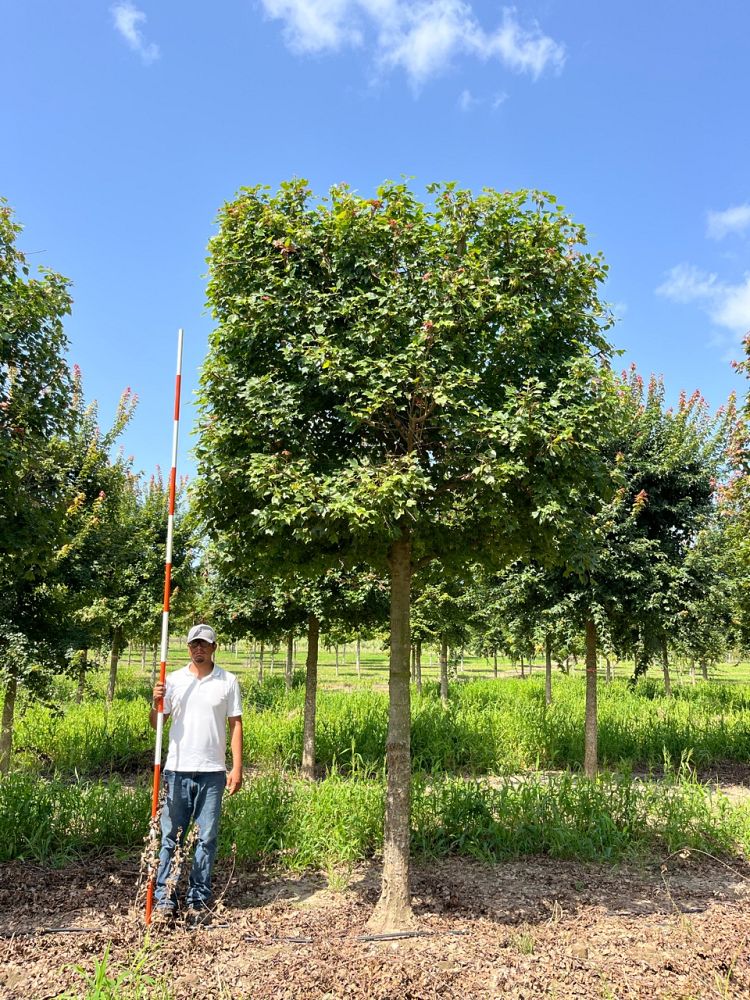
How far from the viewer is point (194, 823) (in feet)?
14.2

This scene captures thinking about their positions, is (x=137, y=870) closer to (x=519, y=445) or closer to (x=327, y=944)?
(x=327, y=944)

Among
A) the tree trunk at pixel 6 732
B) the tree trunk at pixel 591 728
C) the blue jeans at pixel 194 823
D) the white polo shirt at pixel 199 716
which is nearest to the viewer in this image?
the blue jeans at pixel 194 823

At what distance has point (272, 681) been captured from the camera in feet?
63.4

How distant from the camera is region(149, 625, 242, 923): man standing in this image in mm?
4309

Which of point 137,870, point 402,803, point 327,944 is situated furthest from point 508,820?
point 137,870

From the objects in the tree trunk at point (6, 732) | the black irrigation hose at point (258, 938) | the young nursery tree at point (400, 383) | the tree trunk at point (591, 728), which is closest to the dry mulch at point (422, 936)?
the black irrigation hose at point (258, 938)

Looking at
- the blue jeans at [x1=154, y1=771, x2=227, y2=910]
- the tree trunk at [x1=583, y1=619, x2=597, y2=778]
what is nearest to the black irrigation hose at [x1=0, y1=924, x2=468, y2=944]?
the blue jeans at [x1=154, y1=771, x2=227, y2=910]

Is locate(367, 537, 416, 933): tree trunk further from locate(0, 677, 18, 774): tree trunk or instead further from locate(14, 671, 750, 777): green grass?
locate(0, 677, 18, 774): tree trunk

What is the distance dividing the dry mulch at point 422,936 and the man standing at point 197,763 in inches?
9.7

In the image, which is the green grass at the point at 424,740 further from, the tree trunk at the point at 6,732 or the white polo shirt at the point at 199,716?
the white polo shirt at the point at 199,716

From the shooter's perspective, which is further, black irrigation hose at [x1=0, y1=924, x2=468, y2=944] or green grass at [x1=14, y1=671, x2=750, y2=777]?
green grass at [x1=14, y1=671, x2=750, y2=777]

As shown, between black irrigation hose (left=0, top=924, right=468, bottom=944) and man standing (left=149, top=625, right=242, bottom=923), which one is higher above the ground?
man standing (left=149, top=625, right=242, bottom=923)

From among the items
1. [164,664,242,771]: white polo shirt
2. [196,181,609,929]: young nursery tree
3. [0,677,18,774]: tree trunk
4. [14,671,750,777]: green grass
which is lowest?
[14,671,750,777]: green grass

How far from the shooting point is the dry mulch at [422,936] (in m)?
3.50
